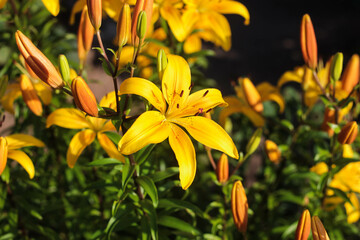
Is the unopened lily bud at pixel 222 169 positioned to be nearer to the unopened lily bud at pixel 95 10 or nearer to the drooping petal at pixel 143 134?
the drooping petal at pixel 143 134

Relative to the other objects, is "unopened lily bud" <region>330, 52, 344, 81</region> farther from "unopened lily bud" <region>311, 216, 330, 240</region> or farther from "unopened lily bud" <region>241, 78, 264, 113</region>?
"unopened lily bud" <region>311, 216, 330, 240</region>

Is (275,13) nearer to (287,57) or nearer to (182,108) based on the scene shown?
(287,57)

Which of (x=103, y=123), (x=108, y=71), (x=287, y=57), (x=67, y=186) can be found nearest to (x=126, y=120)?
(x=108, y=71)

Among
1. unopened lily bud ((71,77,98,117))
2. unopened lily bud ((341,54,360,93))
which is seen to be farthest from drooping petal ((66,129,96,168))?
unopened lily bud ((341,54,360,93))

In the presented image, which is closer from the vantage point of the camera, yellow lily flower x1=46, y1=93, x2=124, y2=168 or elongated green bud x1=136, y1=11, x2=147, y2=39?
elongated green bud x1=136, y1=11, x2=147, y2=39

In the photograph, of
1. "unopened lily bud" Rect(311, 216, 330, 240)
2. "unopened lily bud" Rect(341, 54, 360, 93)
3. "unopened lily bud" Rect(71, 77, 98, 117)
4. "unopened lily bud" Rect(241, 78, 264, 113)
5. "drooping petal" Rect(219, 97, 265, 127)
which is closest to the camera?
"unopened lily bud" Rect(71, 77, 98, 117)

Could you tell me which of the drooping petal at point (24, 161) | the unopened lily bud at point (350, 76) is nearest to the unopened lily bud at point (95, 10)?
the drooping petal at point (24, 161)

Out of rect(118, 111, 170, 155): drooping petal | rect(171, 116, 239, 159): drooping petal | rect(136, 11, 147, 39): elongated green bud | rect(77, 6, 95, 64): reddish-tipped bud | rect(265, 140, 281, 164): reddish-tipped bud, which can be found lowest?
rect(265, 140, 281, 164): reddish-tipped bud
